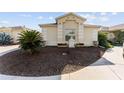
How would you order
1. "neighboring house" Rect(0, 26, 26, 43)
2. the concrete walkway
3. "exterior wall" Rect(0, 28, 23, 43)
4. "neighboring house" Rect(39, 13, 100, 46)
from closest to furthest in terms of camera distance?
the concrete walkway
"neighboring house" Rect(0, 26, 26, 43)
"exterior wall" Rect(0, 28, 23, 43)
"neighboring house" Rect(39, 13, 100, 46)

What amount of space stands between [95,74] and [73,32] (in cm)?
472

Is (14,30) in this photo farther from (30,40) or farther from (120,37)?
(120,37)

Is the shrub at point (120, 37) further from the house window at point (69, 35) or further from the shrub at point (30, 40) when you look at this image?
the house window at point (69, 35)

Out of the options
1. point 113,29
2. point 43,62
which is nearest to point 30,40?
point 43,62

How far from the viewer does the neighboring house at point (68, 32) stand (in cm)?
944

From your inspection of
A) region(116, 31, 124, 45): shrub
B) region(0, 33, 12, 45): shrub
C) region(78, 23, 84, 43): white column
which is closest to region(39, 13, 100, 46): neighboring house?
region(78, 23, 84, 43): white column

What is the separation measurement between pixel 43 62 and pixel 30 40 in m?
1.23

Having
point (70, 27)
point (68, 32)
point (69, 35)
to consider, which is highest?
point (70, 27)

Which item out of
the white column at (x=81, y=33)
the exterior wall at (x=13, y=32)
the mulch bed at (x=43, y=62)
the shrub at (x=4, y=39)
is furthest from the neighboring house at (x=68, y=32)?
the shrub at (x=4, y=39)

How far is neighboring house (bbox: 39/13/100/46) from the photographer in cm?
944

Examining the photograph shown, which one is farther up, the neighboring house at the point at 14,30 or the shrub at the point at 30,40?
the neighboring house at the point at 14,30

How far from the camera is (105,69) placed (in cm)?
555

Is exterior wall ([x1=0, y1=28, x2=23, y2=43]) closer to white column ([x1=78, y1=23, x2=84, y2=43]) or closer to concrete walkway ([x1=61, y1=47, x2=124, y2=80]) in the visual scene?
concrete walkway ([x1=61, y1=47, x2=124, y2=80])

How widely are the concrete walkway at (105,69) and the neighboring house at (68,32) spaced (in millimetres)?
2890
